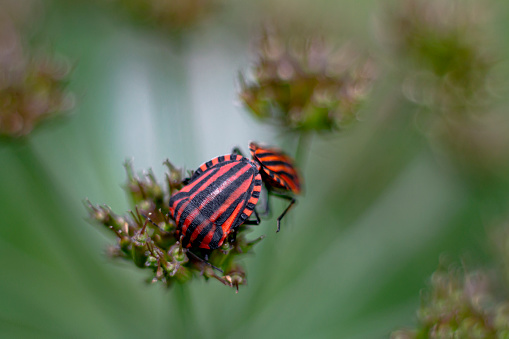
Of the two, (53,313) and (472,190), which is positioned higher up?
(472,190)

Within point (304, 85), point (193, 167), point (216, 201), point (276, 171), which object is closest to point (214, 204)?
point (216, 201)

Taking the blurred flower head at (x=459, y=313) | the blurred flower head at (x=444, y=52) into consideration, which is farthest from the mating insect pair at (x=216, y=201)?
the blurred flower head at (x=444, y=52)

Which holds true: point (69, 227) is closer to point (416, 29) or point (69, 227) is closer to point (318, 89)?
point (318, 89)

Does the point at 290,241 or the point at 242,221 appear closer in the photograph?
the point at 242,221

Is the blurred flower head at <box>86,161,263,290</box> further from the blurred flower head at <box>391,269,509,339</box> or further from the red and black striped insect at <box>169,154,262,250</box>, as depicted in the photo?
the blurred flower head at <box>391,269,509,339</box>

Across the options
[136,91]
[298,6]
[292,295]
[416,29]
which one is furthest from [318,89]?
[298,6]

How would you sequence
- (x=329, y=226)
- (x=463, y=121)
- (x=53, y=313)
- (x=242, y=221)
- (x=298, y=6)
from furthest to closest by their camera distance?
(x=298, y=6) → (x=329, y=226) → (x=463, y=121) → (x=53, y=313) → (x=242, y=221)
